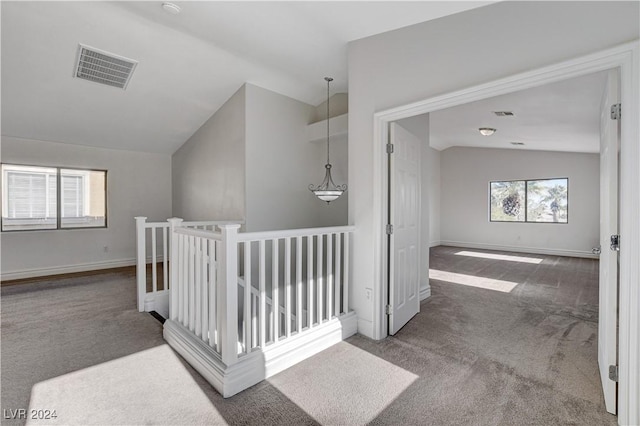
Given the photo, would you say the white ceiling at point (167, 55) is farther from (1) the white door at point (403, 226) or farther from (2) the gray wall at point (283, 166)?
(1) the white door at point (403, 226)

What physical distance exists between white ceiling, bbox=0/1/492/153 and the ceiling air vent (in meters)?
0.09

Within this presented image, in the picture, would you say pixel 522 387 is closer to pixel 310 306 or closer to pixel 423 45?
pixel 310 306

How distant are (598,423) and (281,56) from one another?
4.25 metres

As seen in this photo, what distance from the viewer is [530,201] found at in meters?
7.91

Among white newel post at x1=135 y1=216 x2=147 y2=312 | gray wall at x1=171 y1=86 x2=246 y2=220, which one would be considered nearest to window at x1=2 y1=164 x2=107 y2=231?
gray wall at x1=171 y1=86 x2=246 y2=220

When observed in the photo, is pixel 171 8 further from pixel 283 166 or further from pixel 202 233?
Answer: pixel 283 166

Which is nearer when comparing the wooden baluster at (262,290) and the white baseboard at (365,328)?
the wooden baluster at (262,290)

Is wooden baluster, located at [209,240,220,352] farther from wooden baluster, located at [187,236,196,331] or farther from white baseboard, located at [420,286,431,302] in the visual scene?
white baseboard, located at [420,286,431,302]

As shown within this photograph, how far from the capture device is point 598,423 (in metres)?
→ 1.72

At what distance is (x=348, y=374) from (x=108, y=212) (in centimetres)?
560

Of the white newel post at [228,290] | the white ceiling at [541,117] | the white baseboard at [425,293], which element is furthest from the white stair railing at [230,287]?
the white ceiling at [541,117]

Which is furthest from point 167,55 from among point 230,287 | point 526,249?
point 526,249

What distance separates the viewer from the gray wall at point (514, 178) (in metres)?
7.07

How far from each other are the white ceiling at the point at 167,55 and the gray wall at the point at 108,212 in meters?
0.28
